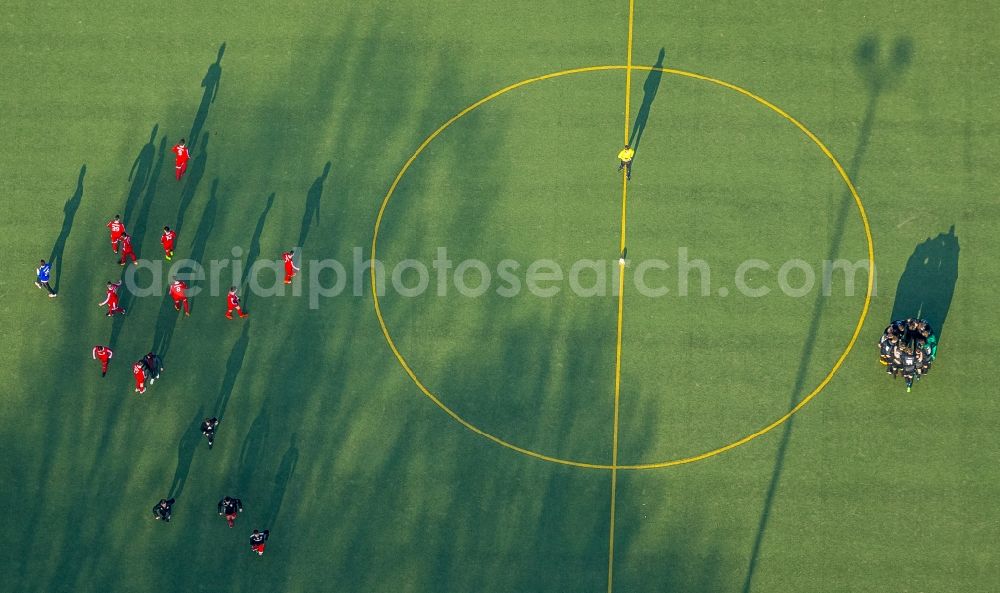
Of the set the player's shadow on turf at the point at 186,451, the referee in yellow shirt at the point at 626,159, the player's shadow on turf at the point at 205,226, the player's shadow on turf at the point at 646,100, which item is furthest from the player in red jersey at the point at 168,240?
the player's shadow on turf at the point at 646,100

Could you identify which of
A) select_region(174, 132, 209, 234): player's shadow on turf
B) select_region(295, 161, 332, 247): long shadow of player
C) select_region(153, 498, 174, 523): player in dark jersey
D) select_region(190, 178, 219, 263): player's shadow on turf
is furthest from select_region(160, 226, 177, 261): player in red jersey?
select_region(153, 498, 174, 523): player in dark jersey

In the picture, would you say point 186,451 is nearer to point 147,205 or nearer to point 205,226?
point 205,226

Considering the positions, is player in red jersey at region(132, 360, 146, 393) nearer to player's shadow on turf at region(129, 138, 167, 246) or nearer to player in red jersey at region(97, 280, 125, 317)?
player in red jersey at region(97, 280, 125, 317)

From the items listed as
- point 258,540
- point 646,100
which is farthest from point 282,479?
point 646,100

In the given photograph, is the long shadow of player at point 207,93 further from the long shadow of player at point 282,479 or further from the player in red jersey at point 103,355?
the long shadow of player at point 282,479

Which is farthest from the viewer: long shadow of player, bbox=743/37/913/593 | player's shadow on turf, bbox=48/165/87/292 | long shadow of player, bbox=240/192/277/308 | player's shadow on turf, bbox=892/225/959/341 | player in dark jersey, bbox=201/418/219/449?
player's shadow on turf, bbox=48/165/87/292

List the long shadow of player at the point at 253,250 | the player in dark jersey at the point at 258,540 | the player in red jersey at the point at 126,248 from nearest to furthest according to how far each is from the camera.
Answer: the player in dark jersey at the point at 258,540, the player in red jersey at the point at 126,248, the long shadow of player at the point at 253,250

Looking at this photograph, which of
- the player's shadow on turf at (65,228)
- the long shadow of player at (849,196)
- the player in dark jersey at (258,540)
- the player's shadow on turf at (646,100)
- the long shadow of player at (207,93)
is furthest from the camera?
the long shadow of player at (207,93)
